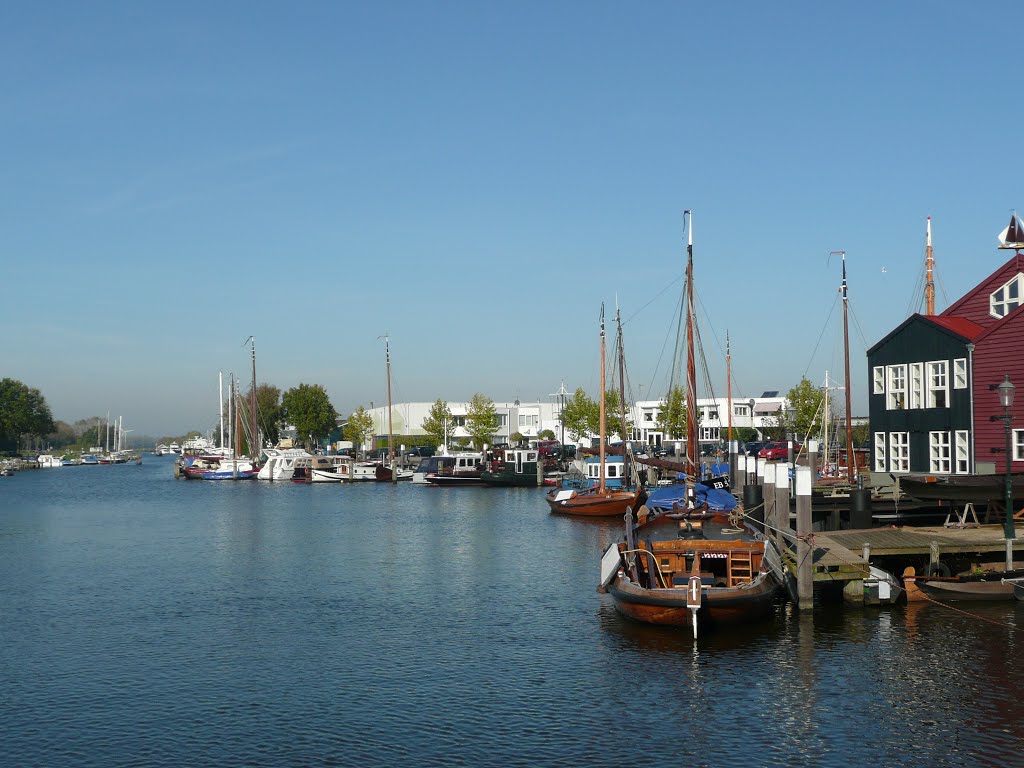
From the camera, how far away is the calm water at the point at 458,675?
64.9 feet

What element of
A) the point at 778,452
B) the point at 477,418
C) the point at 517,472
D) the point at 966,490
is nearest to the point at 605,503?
the point at 966,490

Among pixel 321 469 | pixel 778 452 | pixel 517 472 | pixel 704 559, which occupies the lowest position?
pixel 321 469

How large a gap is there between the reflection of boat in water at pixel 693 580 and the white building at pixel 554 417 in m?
109

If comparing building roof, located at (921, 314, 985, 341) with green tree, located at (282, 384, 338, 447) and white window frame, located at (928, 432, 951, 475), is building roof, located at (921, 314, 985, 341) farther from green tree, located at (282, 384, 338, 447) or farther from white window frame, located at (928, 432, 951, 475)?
green tree, located at (282, 384, 338, 447)

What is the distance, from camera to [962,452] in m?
50.6

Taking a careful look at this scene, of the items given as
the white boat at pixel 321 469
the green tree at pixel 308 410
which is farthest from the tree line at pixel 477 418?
the white boat at pixel 321 469

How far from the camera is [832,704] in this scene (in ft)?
73.0

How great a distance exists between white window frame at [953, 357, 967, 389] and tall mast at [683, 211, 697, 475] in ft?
41.6

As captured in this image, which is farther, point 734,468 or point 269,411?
point 269,411

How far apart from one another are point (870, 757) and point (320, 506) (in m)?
65.6

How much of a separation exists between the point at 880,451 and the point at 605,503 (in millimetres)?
17307

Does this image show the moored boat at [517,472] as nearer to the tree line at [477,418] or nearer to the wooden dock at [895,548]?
the tree line at [477,418]

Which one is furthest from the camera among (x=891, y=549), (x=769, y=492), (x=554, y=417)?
(x=554, y=417)

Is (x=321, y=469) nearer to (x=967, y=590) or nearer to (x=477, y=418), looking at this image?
(x=477, y=418)
